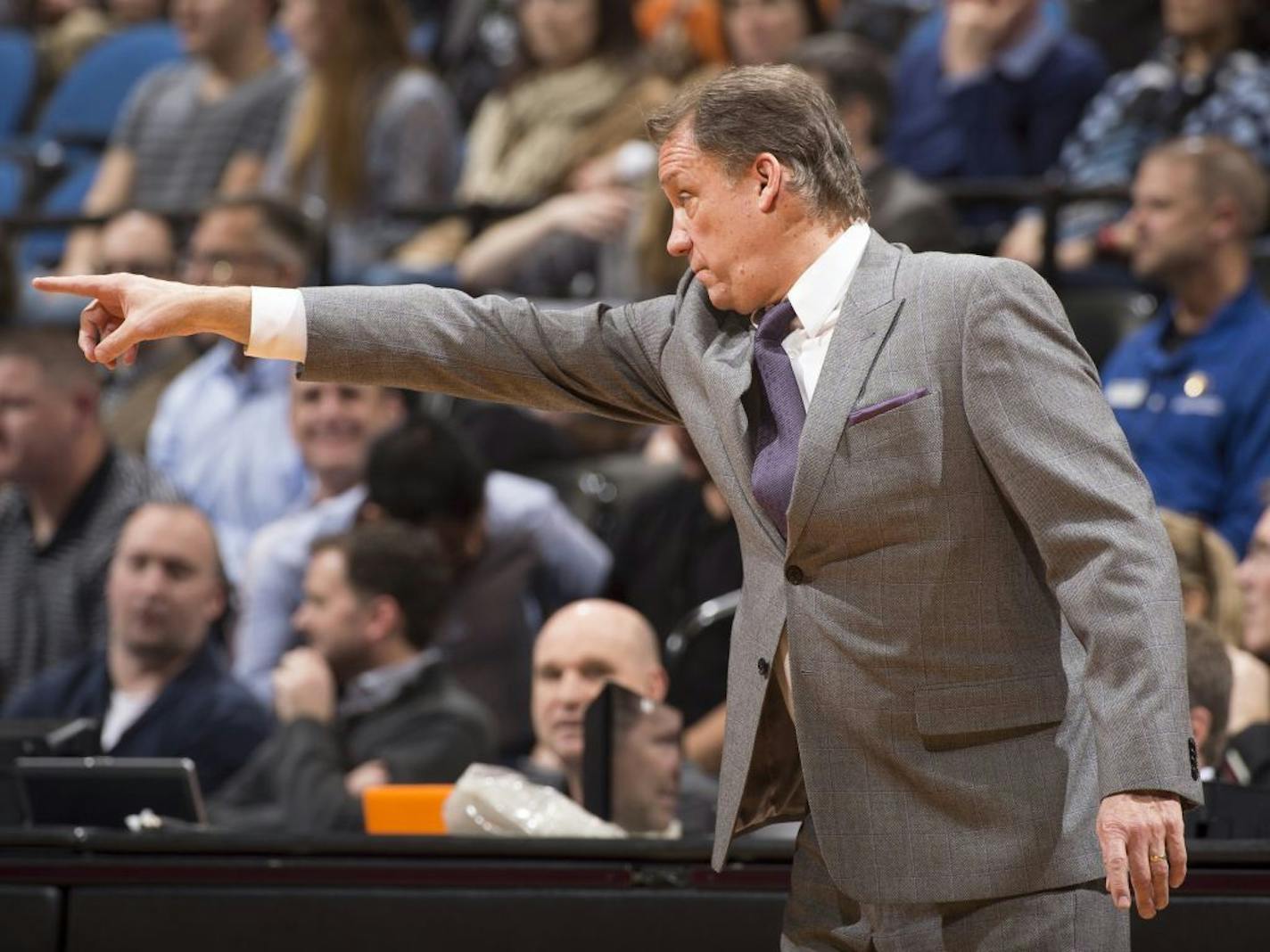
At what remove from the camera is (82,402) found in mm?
4824

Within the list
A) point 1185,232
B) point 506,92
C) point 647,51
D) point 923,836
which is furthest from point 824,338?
point 506,92

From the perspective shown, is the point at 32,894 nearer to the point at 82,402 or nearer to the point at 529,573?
the point at 529,573

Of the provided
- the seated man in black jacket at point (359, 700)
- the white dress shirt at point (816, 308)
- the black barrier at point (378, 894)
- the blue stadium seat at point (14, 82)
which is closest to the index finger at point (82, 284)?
the white dress shirt at point (816, 308)

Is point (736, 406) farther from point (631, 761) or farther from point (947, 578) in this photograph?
point (631, 761)

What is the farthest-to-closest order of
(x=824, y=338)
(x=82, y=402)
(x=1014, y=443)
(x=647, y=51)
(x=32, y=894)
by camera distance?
(x=647, y=51) → (x=82, y=402) → (x=32, y=894) → (x=824, y=338) → (x=1014, y=443)

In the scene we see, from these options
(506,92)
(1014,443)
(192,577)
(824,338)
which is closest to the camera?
(1014,443)

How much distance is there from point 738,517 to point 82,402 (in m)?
3.10

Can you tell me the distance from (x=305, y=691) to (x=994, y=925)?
6.62 feet

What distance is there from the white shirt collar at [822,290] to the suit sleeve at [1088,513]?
15 cm

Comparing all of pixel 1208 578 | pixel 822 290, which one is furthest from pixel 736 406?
pixel 1208 578

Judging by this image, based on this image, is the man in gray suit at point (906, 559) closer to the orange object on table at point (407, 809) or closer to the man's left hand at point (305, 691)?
the orange object on table at point (407, 809)

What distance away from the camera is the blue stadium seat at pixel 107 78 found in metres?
7.51

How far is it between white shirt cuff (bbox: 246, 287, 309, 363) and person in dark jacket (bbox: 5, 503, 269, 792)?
1.96 m

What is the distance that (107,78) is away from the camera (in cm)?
753
